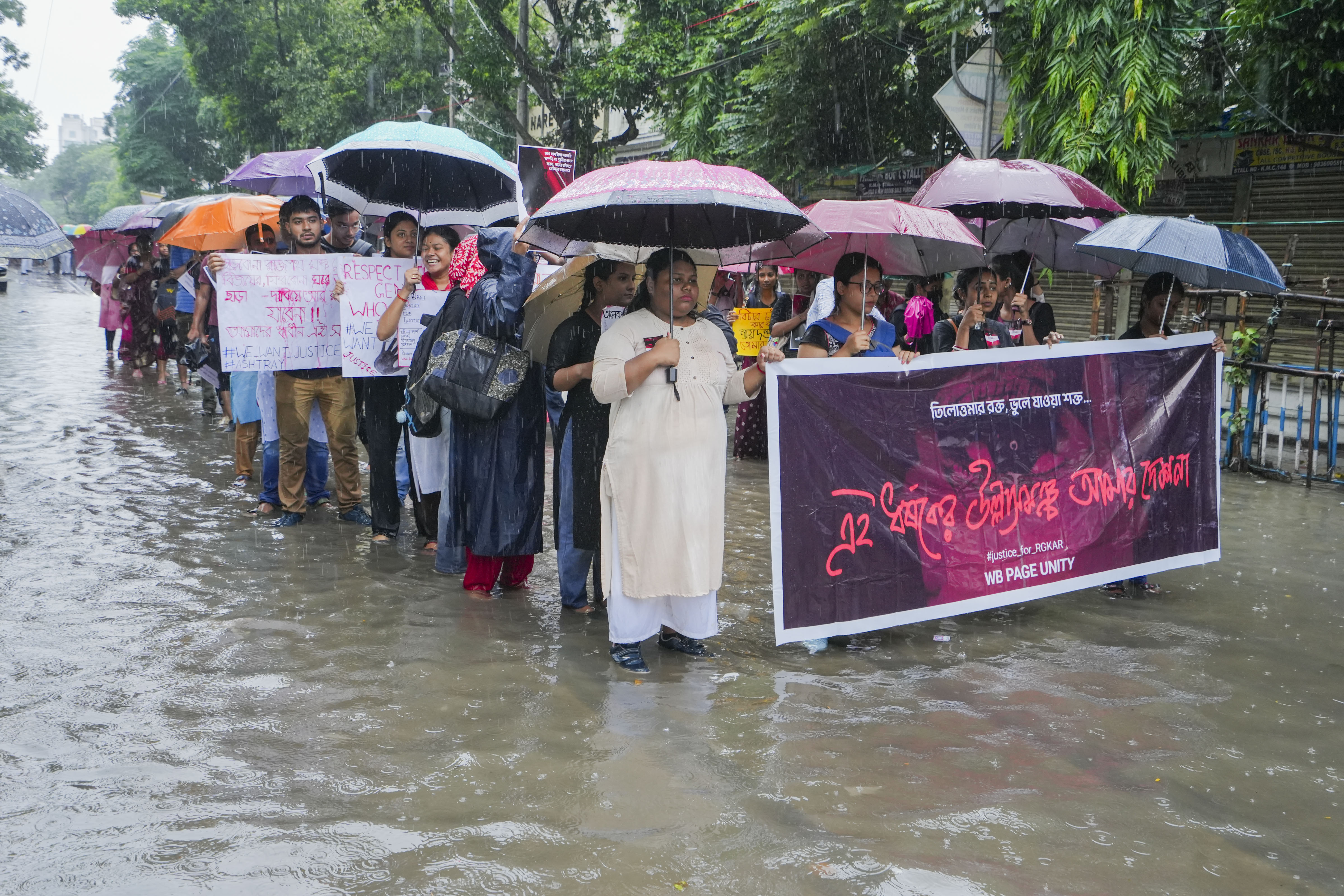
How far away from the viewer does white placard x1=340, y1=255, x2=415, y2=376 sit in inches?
267

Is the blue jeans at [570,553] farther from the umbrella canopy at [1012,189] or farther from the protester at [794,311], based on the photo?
the protester at [794,311]

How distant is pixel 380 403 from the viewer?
7035 mm

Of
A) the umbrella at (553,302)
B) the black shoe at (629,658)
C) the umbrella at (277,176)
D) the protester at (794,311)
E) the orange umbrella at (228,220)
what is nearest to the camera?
the black shoe at (629,658)

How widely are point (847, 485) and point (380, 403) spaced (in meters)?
3.21

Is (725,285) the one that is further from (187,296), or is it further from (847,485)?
(847,485)

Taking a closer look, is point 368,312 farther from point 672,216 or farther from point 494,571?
point 672,216

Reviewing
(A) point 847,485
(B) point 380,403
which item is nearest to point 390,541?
(B) point 380,403

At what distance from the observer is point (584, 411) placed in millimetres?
5402

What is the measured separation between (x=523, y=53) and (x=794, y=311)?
1400 cm

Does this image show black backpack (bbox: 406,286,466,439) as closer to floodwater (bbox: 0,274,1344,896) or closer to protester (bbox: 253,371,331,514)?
floodwater (bbox: 0,274,1344,896)

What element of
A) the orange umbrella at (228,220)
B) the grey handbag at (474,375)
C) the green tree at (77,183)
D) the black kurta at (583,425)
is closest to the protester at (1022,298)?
the black kurta at (583,425)

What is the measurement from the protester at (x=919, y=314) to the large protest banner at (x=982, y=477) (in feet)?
10.2

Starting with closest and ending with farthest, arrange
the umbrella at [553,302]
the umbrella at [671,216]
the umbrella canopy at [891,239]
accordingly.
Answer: the umbrella at [671,216] < the umbrella at [553,302] < the umbrella canopy at [891,239]

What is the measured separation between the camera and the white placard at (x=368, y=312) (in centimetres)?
677
